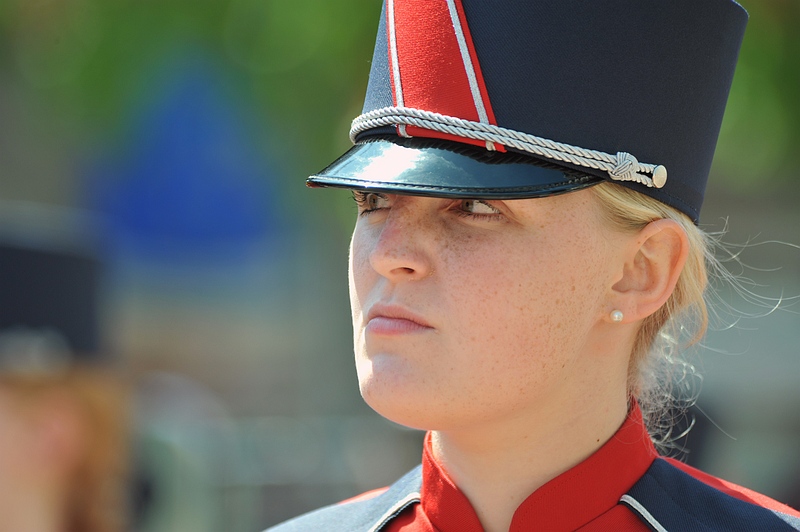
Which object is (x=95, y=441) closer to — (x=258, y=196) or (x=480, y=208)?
(x=480, y=208)

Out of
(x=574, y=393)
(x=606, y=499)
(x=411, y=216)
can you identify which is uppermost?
(x=411, y=216)

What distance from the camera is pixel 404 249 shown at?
220 centimetres

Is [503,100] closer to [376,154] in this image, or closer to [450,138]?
[450,138]

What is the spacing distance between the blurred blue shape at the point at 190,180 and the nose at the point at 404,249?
5253 millimetres

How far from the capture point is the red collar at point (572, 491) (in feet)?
7.48

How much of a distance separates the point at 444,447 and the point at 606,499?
37 cm

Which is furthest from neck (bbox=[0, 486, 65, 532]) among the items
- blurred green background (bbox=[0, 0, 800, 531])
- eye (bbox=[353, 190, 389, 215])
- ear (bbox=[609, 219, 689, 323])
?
ear (bbox=[609, 219, 689, 323])

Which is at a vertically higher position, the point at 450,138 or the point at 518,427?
the point at 450,138

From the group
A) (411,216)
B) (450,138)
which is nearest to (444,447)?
(411,216)

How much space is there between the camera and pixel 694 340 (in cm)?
260

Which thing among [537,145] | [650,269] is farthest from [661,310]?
[537,145]

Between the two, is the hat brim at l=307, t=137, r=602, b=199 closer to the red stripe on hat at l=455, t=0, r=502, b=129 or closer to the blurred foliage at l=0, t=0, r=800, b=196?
the red stripe on hat at l=455, t=0, r=502, b=129

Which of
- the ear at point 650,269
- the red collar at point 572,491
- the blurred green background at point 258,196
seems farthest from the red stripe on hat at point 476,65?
the blurred green background at point 258,196

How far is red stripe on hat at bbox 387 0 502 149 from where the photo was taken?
227cm
